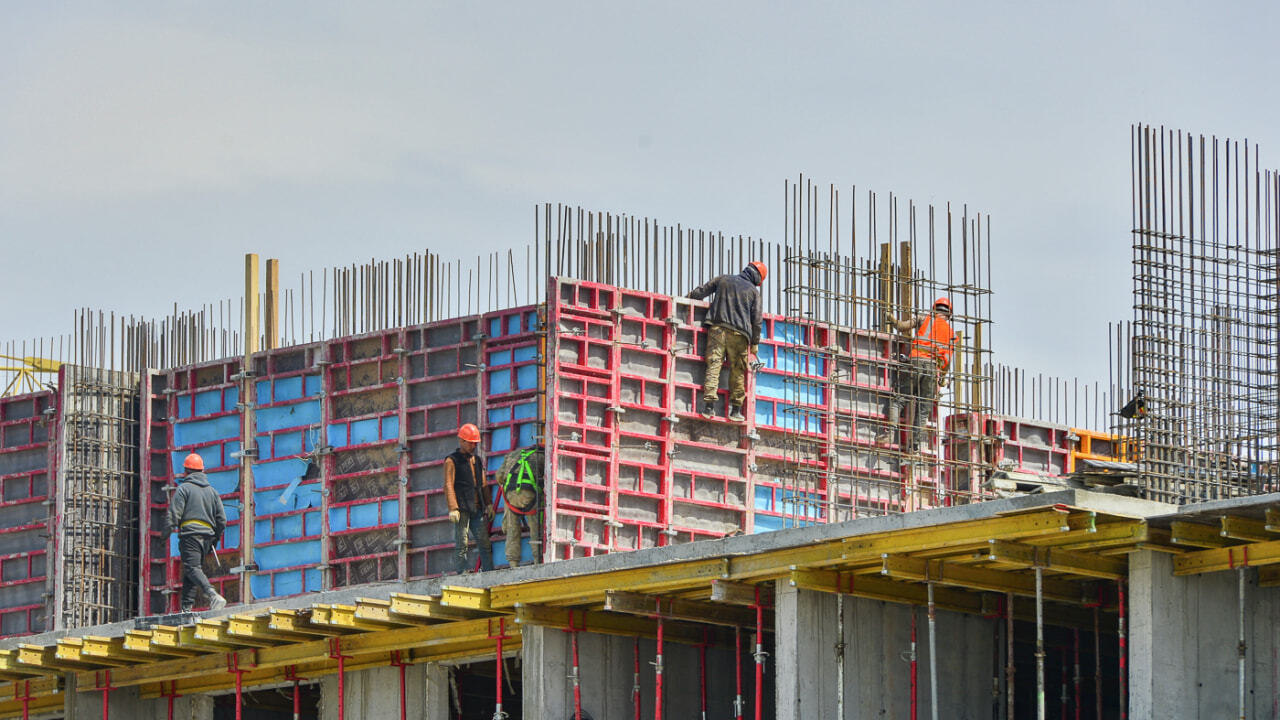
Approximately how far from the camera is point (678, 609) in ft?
89.4

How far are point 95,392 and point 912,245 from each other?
13066mm

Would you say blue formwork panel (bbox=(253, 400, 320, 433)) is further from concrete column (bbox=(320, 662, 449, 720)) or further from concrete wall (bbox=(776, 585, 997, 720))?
concrete wall (bbox=(776, 585, 997, 720))

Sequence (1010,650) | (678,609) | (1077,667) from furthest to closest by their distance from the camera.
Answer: (678,609) < (1077,667) < (1010,650)

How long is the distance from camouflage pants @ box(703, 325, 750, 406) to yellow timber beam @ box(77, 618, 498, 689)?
185 inches

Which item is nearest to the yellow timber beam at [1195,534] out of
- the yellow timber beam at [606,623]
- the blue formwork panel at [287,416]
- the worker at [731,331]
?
the yellow timber beam at [606,623]

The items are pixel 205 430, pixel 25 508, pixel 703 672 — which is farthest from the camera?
pixel 25 508

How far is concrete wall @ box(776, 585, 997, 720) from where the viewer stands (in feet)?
81.4

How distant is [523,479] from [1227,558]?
9.77 metres

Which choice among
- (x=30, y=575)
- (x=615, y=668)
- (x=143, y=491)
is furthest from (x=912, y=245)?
(x=30, y=575)

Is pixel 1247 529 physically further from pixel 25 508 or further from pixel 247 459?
pixel 25 508

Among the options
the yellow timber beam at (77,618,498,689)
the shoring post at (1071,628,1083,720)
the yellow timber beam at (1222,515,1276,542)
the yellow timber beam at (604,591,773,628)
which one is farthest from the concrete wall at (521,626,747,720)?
the yellow timber beam at (1222,515,1276,542)

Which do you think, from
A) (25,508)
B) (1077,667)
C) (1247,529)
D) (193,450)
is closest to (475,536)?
(193,450)

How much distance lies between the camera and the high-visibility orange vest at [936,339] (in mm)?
30984

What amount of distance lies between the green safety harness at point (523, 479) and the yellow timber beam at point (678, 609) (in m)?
2.72
